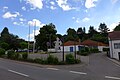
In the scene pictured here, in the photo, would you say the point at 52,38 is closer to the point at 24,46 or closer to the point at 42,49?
the point at 42,49

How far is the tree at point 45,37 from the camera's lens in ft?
265

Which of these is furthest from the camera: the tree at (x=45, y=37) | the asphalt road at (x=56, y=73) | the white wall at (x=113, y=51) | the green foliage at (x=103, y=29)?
the green foliage at (x=103, y=29)

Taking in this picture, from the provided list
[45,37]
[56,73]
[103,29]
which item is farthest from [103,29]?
[56,73]

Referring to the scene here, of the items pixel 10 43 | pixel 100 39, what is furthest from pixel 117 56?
pixel 100 39

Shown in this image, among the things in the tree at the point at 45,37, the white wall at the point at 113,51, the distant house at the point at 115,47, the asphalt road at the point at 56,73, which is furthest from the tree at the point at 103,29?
the asphalt road at the point at 56,73

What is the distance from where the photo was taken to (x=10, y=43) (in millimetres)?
82438

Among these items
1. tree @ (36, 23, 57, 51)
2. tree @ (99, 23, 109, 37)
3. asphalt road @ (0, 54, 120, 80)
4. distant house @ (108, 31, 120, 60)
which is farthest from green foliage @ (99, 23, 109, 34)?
asphalt road @ (0, 54, 120, 80)

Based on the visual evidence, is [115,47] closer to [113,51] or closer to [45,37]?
[113,51]

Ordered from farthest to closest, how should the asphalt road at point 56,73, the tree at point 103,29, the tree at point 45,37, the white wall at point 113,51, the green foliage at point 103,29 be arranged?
the green foliage at point 103,29 → the tree at point 103,29 → the tree at point 45,37 → the white wall at point 113,51 → the asphalt road at point 56,73

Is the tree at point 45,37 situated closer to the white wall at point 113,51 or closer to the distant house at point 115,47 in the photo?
the distant house at point 115,47

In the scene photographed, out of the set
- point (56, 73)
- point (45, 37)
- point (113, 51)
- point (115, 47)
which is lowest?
point (56, 73)

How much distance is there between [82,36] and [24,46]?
168 feet

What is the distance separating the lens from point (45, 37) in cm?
8062

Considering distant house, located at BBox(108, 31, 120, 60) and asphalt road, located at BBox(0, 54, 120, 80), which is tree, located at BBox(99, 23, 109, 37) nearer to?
distant house, located at BBox(108, 31, 120, 60)
